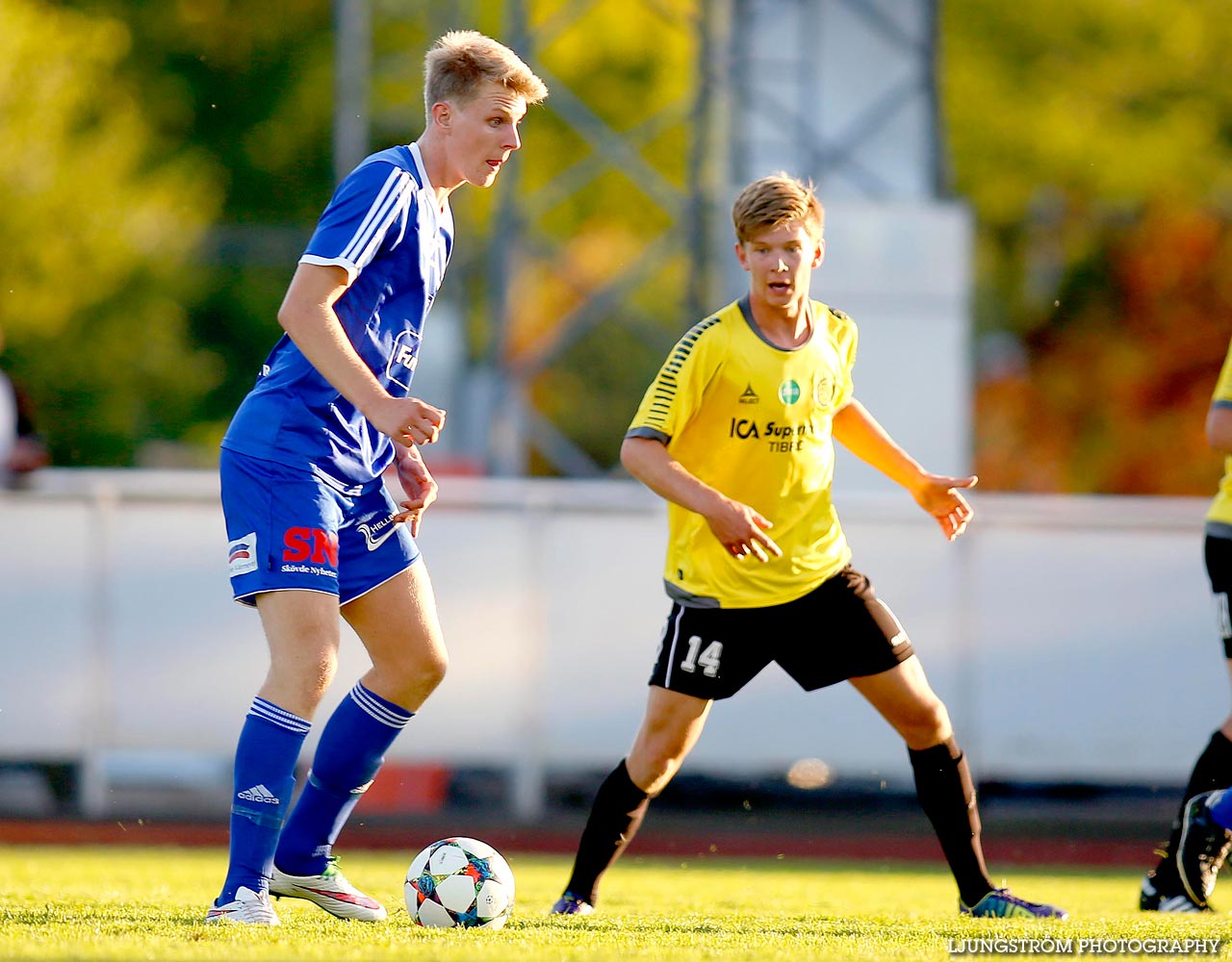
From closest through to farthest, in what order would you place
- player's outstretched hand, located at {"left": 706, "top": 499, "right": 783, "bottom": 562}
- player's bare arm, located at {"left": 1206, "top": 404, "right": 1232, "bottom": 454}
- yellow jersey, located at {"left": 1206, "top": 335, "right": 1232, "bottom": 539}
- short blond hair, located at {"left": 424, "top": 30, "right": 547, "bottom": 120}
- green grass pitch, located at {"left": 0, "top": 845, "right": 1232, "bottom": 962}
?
green grass pitch, located at {"left": 0, "top": 845, "right": 1232, "bottom": 962} → player's outstretched hand, located at {"left": 706, "top": 499, "right": 783, "bottom": 562} → short blond hair, located at {"left": 424, "top": 30, "right": 547, "bottom": 120} → player's bare arm, located at {"left": 1206, "top": 404, "right": 1232, "bottom": 454} → yellow jersey, located at {"left": 1206, "top": 335, "right": 1232, "bottom": 539}

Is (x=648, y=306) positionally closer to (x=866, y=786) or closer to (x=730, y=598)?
(x=866, y=786)

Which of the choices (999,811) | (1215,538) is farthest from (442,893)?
(999,811)

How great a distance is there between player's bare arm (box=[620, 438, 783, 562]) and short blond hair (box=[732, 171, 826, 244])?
2.36 ft

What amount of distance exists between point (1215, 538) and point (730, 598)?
1.91 m

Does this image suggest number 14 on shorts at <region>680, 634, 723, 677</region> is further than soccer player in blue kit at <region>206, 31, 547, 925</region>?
Yes

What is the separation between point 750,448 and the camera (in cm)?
558

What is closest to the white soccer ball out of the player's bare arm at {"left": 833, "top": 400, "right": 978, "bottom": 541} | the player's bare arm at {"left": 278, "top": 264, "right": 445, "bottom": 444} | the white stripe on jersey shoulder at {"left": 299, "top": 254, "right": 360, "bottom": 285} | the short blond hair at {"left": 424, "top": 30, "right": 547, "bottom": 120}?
the player's bare arm at {"left": 278, "top": 264, "right": 445, "bottom": 444}

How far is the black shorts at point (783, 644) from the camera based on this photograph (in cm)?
552

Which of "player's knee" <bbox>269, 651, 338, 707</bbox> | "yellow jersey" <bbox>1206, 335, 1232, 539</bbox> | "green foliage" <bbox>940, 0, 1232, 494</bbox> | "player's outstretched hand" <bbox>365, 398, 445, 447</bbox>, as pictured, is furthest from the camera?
"green foliage" <bbox>940, 0, 1232, 494</bbox>

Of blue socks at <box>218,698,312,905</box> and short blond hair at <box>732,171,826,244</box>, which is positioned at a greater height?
short blond hair at <box>732,171,826,244</box>

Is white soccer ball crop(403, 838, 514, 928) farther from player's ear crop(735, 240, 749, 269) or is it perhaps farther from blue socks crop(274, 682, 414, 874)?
player's ear crop(735, 240, 749, 269)

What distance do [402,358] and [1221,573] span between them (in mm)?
2963

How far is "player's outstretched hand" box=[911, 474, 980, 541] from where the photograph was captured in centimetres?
583

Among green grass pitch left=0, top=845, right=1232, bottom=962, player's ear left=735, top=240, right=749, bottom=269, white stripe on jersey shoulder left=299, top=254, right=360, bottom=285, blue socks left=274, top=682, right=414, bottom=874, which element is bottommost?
green grass pitch left=0, top=845, right=1232, bottom=962
